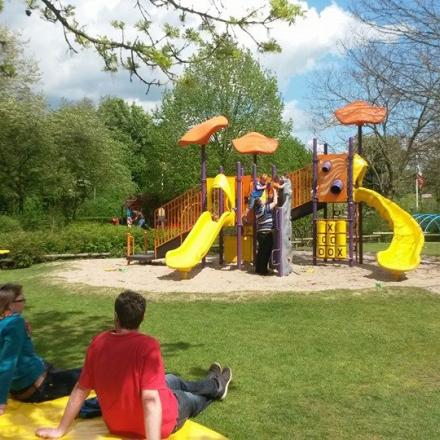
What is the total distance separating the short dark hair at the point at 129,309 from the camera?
3.58 metres

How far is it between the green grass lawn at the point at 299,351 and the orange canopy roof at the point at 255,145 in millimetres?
5612

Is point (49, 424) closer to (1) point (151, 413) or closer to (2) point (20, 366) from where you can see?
(2) point (20, 366)

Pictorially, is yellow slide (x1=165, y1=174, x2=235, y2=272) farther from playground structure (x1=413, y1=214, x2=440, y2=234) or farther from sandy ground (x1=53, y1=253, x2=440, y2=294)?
playground structure (x1=413, y1=214, x2=440, y2=234)

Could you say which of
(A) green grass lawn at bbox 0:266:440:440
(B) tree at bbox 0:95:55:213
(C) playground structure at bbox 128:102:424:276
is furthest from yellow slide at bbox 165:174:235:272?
(B) tree at bbox 0:95:55:213

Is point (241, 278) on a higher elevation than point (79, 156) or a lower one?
lower

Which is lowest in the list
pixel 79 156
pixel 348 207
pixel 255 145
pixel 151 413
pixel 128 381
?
pixel 151 413

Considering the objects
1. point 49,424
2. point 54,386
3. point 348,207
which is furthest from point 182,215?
point 49,424

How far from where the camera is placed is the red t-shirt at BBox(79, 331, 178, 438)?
3535 mm

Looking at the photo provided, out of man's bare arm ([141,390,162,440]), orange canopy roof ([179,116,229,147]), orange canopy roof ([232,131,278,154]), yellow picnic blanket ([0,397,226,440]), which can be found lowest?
yellow picnic blanket ([0,397,226,440])

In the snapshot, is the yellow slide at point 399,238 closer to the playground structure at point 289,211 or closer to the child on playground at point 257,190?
the playground structure at point 289,211

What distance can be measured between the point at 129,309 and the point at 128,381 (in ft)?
1.48

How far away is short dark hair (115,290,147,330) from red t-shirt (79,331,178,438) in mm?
81

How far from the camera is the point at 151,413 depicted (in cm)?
351

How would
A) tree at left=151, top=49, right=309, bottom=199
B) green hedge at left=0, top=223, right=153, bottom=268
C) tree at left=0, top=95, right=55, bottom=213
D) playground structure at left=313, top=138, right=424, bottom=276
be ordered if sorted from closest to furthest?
playground structure at left=313, top=138, right=424, bottom=276, green hedge at left=0, top=223, right=153, bottom=268, tree at left=0, top=95, right=55, bottom=213, tree at left=151, top=49, right=309, bottom=199
